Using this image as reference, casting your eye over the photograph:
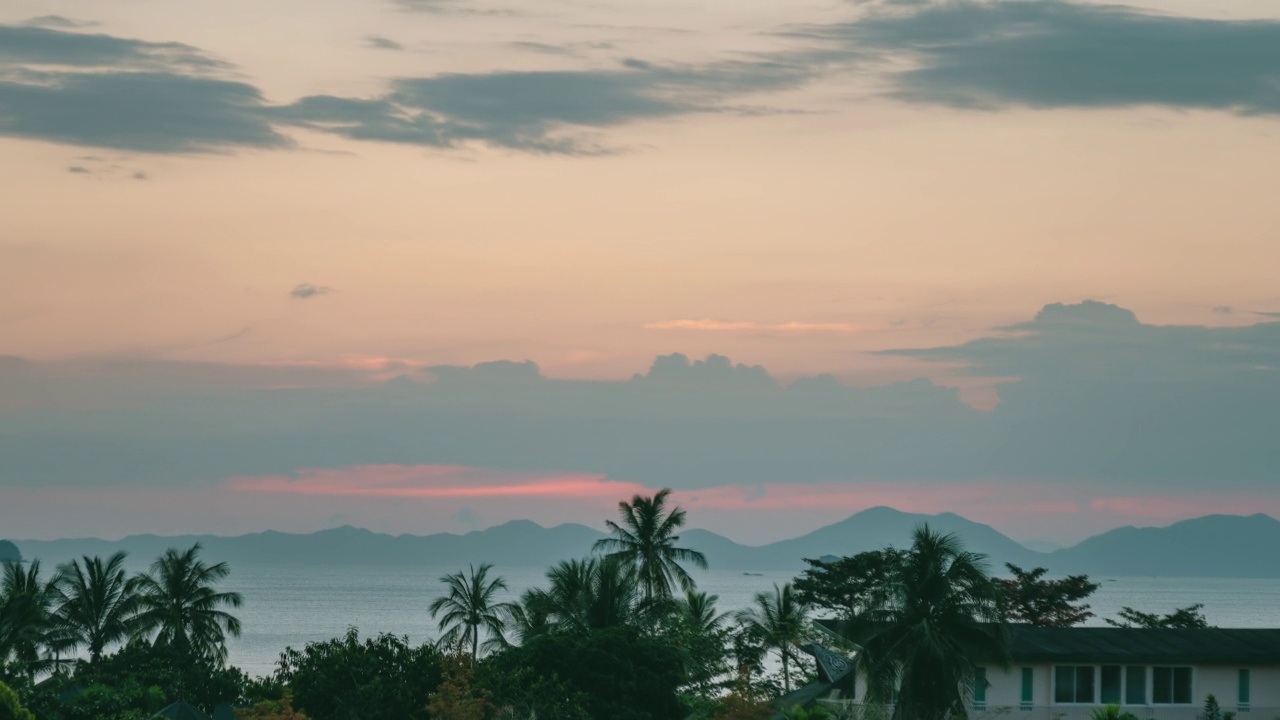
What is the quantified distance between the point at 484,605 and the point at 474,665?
3193 centimetres

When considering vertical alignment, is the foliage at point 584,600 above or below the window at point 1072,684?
above

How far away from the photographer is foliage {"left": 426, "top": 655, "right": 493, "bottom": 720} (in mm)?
44531

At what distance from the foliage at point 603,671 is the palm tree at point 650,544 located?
73.6 feet

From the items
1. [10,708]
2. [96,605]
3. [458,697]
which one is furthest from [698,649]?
[10,708]

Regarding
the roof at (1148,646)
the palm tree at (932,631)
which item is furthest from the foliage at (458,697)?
the roof at (1148,646)

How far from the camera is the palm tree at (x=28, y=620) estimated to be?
200 ft

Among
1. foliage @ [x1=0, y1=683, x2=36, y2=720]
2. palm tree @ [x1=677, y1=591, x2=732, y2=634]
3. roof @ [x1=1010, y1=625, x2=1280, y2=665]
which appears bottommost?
foliage @ [x1=0, y1=683, x2=36, y2=720]

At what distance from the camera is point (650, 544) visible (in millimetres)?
76312

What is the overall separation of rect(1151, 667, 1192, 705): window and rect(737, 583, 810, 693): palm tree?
18.1 metres

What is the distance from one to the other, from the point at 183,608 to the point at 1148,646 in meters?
43.0

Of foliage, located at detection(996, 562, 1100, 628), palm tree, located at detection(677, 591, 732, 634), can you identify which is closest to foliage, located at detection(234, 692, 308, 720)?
palm tree, located at detection(677, 591, 732, 634)

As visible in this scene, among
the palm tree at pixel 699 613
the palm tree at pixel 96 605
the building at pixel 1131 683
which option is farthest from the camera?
the palm tree at pixel 699 613

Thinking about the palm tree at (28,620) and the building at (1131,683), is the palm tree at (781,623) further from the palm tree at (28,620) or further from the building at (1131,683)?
the palm tree at (28,620)

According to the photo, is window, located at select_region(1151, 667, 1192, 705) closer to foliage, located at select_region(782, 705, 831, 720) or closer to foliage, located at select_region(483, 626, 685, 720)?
foliage, located at select_region(782, 705, 831, 720)
